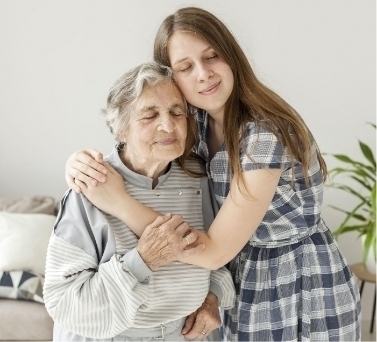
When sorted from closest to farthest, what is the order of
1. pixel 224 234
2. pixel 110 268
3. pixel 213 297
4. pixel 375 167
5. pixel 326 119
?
1. pixel 110 268
2. pixel 224 234
3. pixel 213 297
4. pixel 375 167
5. pixel 326 119

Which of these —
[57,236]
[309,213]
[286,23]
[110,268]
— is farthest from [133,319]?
[286,23]

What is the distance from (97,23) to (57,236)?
81.4 inches

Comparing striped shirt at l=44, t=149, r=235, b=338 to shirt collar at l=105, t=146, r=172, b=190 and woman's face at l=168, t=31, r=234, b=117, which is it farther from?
woman's face at l=168, t=31, r=234, b=117

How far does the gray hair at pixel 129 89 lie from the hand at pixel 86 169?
96 millimetres

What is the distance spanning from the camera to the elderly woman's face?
1.66 metres

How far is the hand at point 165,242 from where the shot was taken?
62.9 inches

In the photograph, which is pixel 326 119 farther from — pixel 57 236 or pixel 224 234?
pixel 57 236

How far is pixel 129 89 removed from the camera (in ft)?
5.44

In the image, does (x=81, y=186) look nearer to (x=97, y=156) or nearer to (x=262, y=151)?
(x=97, y=156)

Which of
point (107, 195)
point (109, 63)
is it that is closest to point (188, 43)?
point (107, 195)

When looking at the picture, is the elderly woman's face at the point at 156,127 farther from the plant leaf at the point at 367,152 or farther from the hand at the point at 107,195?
the plant leaf at the point at 367,152

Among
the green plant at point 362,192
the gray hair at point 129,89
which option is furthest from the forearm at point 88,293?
the green plant at point 362,192

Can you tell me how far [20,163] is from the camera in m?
3.55

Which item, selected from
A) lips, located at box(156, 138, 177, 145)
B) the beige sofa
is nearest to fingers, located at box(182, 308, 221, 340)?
lips, located at box(156, 138, 177, 145)
